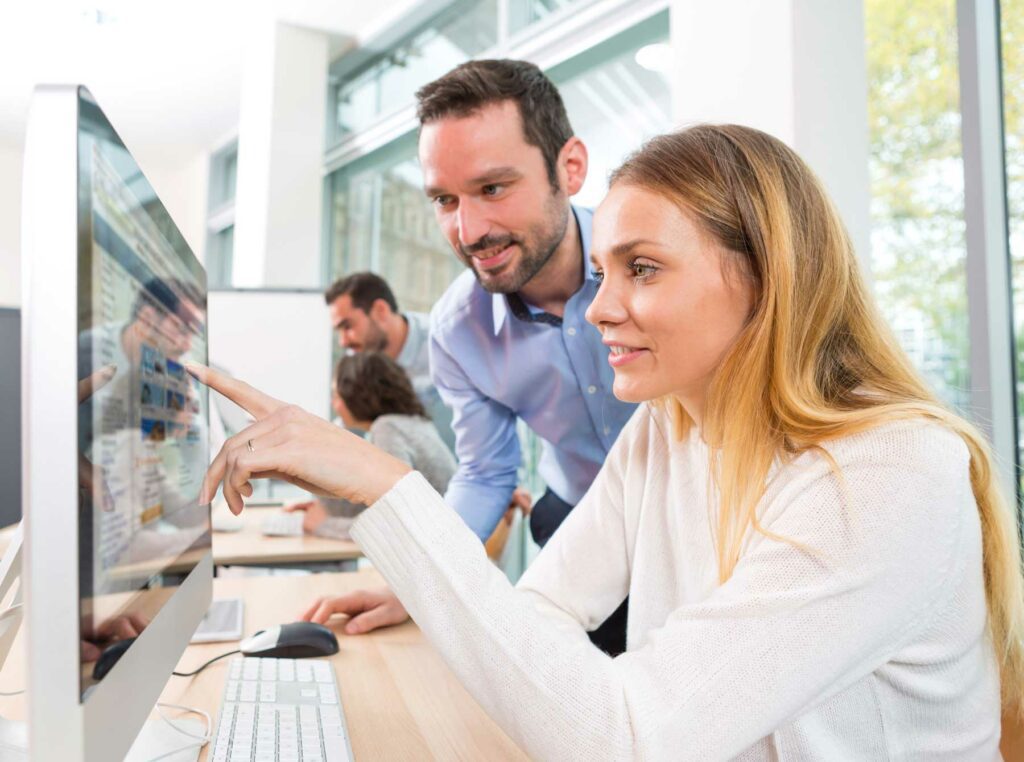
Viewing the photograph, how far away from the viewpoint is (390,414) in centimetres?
264

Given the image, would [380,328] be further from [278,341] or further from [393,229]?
[393,229]

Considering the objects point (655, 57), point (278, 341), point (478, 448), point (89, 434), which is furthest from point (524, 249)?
point (278, 341)

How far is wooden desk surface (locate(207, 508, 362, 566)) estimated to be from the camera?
6.63ft

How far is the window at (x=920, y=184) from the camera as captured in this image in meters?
1.85

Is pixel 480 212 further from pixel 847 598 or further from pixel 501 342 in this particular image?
pixel 847 598

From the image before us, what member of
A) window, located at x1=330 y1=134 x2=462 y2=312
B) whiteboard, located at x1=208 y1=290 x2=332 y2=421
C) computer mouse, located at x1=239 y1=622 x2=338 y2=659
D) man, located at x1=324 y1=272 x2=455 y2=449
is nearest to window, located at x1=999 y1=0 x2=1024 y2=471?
computer mouse, located at x1=239 y1=622 x2=338 y2=659

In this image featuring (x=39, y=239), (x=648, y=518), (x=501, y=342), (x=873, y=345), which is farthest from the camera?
(x=501, y=342)

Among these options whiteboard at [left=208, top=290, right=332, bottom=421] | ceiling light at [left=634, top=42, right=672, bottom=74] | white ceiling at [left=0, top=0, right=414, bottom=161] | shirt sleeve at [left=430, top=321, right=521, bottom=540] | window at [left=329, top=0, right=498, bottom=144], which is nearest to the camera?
shirt sleeve at [left=430, top=321, right=521, bottom=540]

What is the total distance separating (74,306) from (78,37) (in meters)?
4.93

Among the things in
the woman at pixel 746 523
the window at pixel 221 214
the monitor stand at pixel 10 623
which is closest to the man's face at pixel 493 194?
the woman at pixel 746 523

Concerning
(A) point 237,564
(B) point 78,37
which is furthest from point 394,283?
(A) point 237,564

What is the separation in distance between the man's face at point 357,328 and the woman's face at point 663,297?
7.79 ft

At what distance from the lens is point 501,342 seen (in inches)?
71.2

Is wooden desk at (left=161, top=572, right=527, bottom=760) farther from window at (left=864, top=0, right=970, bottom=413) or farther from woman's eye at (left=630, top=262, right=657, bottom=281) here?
window at (left=864, top=0, right=970, bottom=413)
